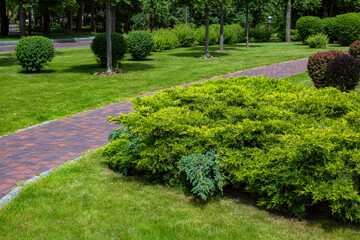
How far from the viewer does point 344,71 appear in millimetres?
10180

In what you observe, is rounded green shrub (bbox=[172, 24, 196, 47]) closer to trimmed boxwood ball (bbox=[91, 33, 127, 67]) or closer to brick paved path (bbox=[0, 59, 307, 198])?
trimmed boxwood ball (bbox=[91, 33, 127, 67])

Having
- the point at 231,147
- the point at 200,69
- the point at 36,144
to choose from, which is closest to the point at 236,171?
the point at 231,147

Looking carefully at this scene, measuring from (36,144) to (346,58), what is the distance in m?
8.04

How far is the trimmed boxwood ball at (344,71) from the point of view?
10.2 meters

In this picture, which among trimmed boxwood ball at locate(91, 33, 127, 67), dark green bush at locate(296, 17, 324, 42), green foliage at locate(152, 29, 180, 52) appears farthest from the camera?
dark green bush at locate(296, 17, 324, 42)

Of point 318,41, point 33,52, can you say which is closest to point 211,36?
point 318,41

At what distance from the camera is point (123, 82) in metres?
13.7

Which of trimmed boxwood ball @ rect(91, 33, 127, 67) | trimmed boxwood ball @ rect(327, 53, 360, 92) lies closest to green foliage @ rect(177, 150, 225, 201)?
trimmed boxwood ball @ rect(327, 53, 360, 92)

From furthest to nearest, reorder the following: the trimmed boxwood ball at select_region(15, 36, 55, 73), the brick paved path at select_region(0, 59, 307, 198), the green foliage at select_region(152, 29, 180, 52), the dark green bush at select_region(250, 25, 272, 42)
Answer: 1. the dark green bush at select_region(250, 25, 272, 42)
2. the green foliage at select_region(152, 29, 180, 52)
3. the trimmed boxwood ball at select_region(15, 36, 55, 73)
4. the brick paved path at select_region(0, 59, 307, 198)

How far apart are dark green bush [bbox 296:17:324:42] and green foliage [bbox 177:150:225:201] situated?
91.7 feet

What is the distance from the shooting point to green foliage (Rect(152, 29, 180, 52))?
25.3m

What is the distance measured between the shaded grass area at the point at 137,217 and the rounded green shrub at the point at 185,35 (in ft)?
80.6

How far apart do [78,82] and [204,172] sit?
1024 centimetres

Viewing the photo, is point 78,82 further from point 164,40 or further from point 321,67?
point 164,40
